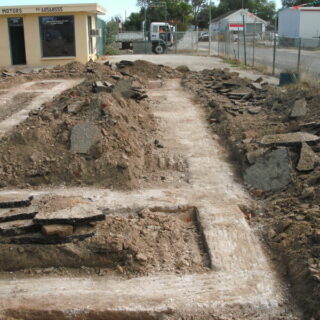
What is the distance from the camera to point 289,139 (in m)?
8.25

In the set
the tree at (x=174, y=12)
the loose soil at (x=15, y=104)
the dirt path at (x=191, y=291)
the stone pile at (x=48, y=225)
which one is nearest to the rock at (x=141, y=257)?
the dirt path at (x=191, y=291)

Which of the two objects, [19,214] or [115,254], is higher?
[19,214]

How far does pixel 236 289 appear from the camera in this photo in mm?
4719

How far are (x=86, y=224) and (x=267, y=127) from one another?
18.8 feet

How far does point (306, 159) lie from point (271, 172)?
0.64 metres

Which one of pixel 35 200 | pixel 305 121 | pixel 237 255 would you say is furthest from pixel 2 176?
pixel 305 121

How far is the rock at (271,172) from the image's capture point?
7.21m

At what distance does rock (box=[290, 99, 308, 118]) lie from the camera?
1020 centimetres

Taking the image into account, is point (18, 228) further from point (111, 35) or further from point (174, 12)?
point (174, 12)

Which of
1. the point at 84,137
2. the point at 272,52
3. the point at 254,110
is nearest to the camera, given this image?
the point at 84,137

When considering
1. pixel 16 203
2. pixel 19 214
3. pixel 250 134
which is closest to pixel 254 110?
pixel 250 134

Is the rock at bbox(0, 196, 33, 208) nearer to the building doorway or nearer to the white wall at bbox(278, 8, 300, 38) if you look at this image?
the building doorway

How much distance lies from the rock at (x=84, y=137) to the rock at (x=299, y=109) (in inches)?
184

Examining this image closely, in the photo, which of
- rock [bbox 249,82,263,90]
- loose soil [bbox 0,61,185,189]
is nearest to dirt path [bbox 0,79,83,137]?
loose soil [bbox 0,61,185,189]
